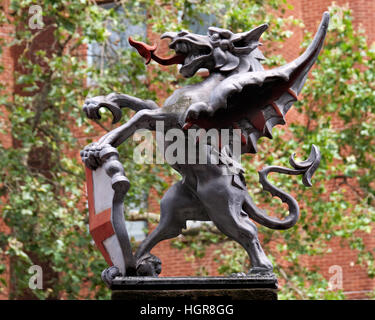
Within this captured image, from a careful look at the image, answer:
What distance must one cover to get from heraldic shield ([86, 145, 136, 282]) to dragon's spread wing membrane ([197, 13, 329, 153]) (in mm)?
638

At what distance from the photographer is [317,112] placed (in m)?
12.1

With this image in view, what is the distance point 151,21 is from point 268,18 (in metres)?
1.62

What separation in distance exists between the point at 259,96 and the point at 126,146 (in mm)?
5411

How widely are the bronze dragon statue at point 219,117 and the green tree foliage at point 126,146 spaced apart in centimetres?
478

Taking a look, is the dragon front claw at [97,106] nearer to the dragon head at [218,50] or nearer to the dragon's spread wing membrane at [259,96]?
the dragon head at [218,50]

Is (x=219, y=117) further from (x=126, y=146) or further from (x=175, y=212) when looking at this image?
(x=126, y=146)

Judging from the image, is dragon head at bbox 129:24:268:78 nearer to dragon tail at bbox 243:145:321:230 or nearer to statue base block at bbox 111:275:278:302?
dragon tail at bbox 243:145:321:230

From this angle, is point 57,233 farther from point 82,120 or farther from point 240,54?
point 240,54

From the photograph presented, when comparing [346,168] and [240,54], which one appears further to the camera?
[346,168]

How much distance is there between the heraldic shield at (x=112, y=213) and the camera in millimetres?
5160

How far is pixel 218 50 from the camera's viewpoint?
18.2ft

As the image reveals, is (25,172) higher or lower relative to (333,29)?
lower
